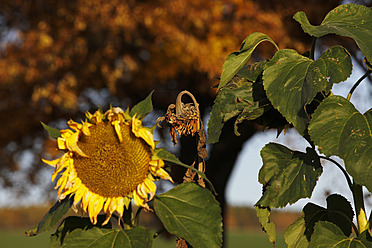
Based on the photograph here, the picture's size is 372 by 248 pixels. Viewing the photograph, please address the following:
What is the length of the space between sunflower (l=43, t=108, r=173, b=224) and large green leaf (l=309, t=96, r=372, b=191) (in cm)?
37

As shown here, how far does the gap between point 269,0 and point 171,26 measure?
1.42m

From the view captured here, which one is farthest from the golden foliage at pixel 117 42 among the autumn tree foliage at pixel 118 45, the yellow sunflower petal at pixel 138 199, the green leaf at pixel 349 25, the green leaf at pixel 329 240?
the yellow sunflower petal at pixel 138 199

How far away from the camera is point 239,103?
4.17 feet

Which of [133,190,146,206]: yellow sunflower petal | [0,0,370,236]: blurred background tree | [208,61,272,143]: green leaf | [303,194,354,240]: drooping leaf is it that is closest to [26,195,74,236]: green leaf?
[133,190,146,206]: yellow sunflower petal

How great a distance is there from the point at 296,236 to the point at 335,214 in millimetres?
145

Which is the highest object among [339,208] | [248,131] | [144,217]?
[339,208]

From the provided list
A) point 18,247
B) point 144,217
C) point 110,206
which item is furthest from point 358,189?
point 18,247

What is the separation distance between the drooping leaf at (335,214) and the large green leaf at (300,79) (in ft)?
0.97

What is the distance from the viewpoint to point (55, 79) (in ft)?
17.4

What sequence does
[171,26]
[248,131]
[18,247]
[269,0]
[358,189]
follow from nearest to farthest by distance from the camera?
[358,189], [171,26], [269,0], [248,131], [18,247]

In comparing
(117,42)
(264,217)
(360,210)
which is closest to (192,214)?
(264,217)

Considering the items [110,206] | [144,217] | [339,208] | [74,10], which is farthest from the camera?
[144,217]

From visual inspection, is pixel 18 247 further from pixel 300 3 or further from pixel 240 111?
pixel 240 111

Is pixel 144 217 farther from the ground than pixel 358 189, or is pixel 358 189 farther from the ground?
pixel 358 189
